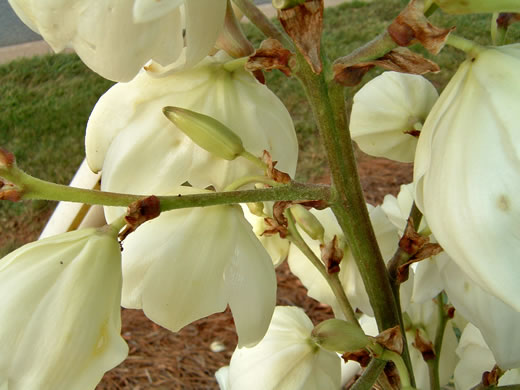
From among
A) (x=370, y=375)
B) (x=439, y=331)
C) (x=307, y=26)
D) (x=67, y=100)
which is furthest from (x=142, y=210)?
(x=67, y=100)

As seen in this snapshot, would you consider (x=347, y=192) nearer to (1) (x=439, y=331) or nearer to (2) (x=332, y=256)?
(2) (x=332, y=256)

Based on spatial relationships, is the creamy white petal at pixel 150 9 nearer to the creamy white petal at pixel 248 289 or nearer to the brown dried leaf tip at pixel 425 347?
the creamy white petal at pixel 248 289

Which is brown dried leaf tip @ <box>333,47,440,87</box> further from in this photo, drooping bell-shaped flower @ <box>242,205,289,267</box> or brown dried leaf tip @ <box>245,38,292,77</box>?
drooping bell-shaped flower @ <box>242,205,289,267</box>

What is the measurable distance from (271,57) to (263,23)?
2.2 inches

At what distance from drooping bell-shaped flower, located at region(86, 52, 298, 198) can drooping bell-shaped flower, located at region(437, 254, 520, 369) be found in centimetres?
15

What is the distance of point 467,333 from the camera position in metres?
0.69

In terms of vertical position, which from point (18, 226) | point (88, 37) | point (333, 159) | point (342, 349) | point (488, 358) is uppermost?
point (88, 37)

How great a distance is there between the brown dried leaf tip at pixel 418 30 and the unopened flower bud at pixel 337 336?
0.67 ft

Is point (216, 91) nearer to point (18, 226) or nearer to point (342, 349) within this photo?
point (342, 349)

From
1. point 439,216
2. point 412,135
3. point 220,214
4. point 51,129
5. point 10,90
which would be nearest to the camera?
point 439,216

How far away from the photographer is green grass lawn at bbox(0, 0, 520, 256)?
2.11 m

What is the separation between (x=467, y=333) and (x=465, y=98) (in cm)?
40

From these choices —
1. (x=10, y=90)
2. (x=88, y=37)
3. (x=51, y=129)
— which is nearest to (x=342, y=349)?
(x=88, y=37)

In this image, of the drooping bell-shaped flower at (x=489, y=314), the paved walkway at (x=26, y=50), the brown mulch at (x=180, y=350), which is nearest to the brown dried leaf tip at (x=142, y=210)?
the drooping bell-shaped flower at (x=489, y=314)
